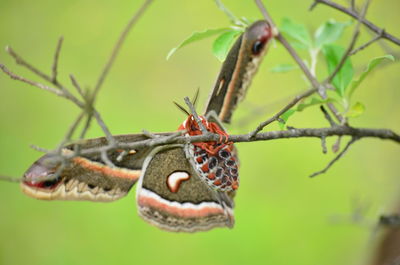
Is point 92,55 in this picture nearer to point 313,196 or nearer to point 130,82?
point 130,82

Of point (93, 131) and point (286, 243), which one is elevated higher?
point (93, 131)

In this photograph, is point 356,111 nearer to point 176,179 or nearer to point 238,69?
point 238,69

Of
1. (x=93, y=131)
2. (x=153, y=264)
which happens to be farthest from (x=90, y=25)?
(x=153, y=264)

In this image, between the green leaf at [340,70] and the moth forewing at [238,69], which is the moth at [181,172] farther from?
the green leaf at [340,70]

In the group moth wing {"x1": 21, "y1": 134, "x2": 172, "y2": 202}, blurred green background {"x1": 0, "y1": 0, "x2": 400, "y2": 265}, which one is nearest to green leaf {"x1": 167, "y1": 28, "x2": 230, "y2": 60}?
moth wing {"x1": 21, "y1": 134, "x2": 172, "y2": 202}

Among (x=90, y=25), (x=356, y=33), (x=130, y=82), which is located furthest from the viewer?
(x=90, y=25)

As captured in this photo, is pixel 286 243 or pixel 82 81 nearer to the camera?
pixel 286 243
